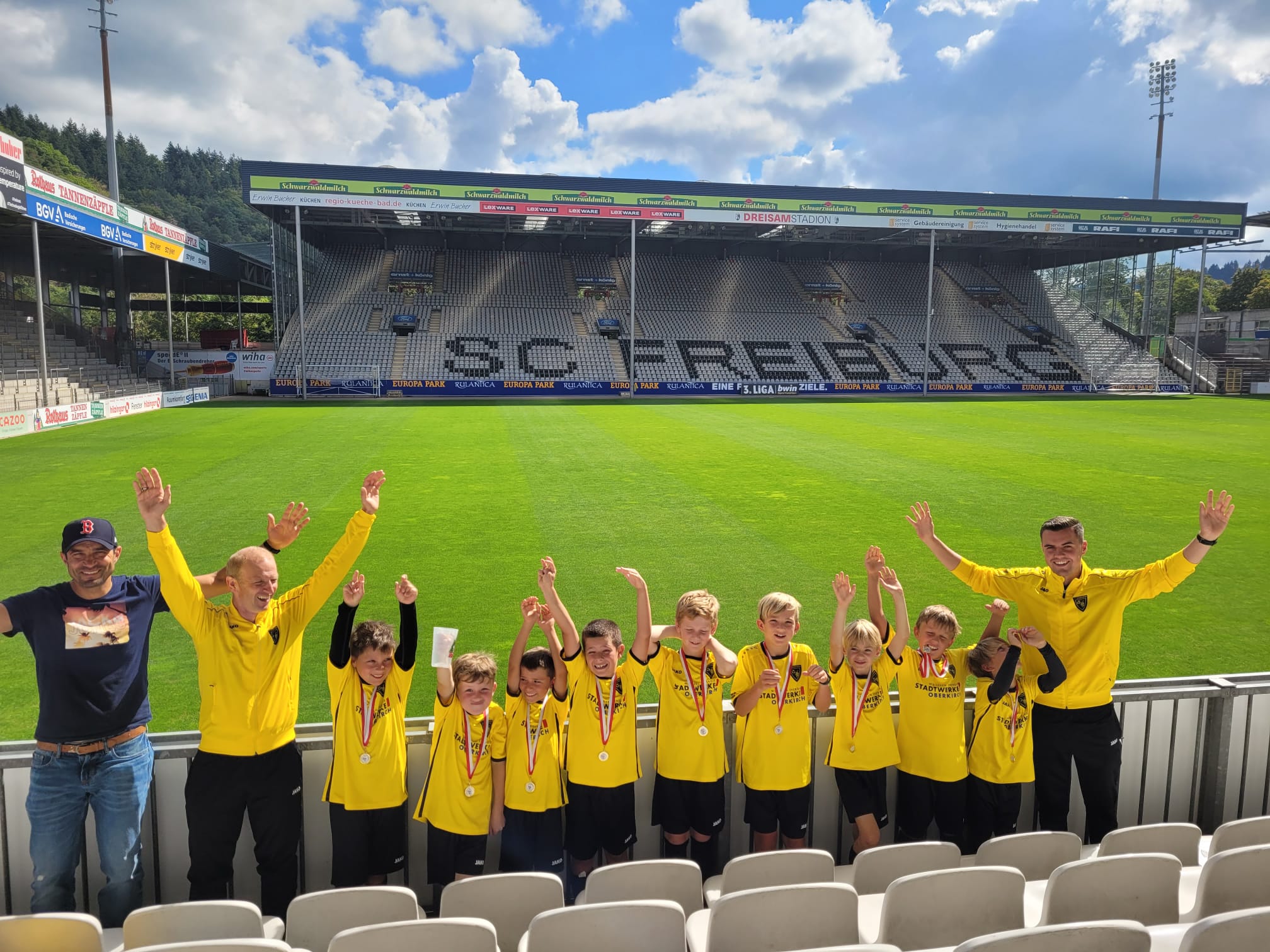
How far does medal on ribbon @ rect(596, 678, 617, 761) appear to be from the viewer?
3.86m

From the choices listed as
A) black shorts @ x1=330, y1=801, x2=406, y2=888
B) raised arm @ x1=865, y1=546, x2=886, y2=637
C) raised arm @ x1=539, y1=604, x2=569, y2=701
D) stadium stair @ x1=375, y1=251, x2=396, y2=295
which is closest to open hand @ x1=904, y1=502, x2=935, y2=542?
raised arm @ x1=865, y1=546, x2=886, y2=637

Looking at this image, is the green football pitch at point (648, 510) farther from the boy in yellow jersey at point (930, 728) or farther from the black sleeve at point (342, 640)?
the boy in yellow jersey at point (930, 728)

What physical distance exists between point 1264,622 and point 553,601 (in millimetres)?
7275

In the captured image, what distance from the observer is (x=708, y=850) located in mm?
4043

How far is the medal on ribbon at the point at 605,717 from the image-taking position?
3.86 metres

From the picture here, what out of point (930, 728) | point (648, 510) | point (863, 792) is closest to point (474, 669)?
point (863, 792)

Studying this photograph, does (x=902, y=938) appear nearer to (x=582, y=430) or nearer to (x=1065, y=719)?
(x=1065, y=719)

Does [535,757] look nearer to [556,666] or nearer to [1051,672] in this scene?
[556,666]

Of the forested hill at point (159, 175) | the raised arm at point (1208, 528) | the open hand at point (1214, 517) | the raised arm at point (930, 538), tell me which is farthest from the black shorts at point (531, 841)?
the forested hill at point (159, 175)

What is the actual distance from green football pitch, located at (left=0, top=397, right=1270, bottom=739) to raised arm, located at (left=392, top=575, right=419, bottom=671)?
2331 mm

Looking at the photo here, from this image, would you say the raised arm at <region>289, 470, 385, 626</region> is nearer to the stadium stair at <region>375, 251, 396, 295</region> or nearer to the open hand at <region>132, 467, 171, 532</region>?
the open hand at <region>132, 467, 171, 532</region>

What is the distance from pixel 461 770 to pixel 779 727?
149 centimetres

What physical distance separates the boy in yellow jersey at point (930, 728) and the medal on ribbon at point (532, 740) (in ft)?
5.69

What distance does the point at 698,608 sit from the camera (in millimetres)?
3908
